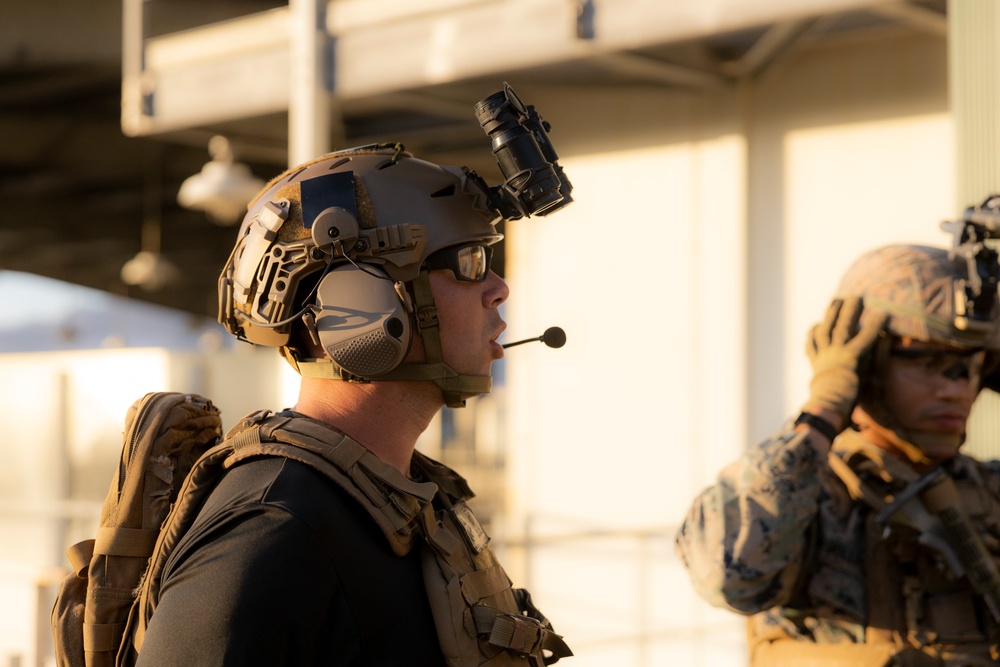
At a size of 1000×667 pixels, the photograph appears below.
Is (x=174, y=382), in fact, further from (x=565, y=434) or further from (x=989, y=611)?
(x=989, y=611)

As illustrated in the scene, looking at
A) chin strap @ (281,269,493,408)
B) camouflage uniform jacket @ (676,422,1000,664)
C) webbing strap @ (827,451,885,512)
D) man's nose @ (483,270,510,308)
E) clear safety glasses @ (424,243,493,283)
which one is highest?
clear safety glasses @ (424,243,493,283)

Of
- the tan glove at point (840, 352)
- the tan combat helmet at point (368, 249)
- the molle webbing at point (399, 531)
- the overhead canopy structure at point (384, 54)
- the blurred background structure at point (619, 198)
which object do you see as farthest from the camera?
Answer: the blurred background structure at point (619, 198)

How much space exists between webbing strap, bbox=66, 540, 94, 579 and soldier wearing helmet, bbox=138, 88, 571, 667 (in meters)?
0.43

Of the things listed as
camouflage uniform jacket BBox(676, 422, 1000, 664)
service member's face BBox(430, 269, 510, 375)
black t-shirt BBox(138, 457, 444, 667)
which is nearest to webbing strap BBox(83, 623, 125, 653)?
black t-shirt BBox(138, 457, 444, 667)

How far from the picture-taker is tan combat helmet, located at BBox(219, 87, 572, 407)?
1.88m

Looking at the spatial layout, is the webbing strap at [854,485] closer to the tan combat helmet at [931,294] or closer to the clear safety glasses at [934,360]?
the tan combat helmet at [931,294]

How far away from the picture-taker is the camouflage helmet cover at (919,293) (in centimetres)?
298

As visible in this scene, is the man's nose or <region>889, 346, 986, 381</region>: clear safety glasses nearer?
the man's nose

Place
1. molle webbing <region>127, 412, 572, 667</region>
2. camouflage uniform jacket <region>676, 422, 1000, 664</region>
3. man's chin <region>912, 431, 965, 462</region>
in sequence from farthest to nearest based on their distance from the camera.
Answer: man's chin <region>912, 431, 965, 462</region> < camouflage uniform jacket <region>676, 422, 1000, 664</region> < molle webbing <region>127, 412, 572, 667</region>

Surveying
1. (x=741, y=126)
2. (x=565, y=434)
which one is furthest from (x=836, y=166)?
(x=565, y=434)

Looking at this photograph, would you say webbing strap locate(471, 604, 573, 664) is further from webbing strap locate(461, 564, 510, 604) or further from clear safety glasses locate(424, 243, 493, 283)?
clear safety glasses locate(424, 243, 493, 283)

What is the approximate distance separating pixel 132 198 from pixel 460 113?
31.3 feet

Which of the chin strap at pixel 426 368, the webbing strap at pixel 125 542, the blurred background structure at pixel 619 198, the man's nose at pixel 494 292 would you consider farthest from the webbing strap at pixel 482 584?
the blurred background structure at pixel 619 198

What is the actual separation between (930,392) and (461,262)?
1607 mm
